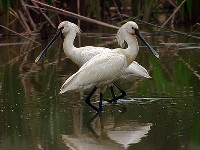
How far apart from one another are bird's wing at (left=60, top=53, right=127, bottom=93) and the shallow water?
307mm

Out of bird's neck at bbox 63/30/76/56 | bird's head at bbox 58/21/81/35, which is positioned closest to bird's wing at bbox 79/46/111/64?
bird's neck at bbox 63/30/76/56

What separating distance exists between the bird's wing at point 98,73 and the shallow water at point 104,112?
1.01ft

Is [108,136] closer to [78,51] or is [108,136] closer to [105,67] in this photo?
[105,67]

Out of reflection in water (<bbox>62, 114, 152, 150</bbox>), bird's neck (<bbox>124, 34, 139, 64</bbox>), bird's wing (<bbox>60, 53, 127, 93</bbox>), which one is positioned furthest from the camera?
bird's neck (<bbox>124, 34, 139, 64</bbox>)

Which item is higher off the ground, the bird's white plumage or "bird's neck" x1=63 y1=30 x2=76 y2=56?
"bird's neck" x1=63 y1=30 x2=76 y2=56

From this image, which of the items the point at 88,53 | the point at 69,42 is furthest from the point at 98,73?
the point at 69,42

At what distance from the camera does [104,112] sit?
8.34 metres

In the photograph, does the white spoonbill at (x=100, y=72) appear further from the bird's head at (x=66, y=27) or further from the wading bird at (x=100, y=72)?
the bird's head at (x=66, y=27)

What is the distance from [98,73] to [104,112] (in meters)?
0.45

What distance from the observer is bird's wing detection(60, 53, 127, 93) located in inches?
318

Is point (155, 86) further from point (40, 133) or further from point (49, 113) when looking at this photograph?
point (40, 133)

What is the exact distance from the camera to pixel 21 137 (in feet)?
22.7

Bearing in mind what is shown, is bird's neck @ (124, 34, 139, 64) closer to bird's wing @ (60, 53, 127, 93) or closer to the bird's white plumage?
the bird's white plumage

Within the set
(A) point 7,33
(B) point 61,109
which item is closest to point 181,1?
(A) point 7,33
